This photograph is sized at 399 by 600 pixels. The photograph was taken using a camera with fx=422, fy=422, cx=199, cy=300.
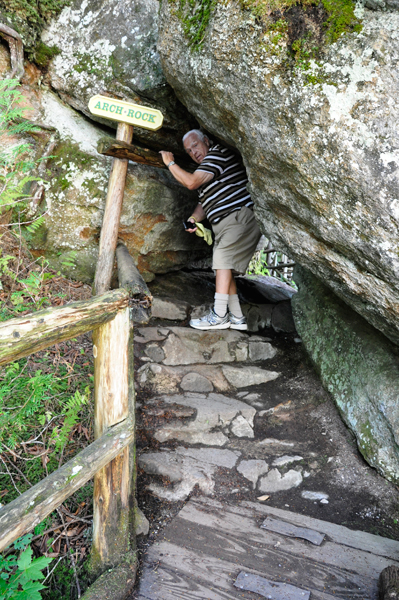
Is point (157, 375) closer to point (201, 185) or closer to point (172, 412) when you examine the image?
point (172, 412)

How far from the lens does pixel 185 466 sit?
3.24 meters

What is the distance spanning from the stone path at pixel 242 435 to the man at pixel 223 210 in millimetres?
360

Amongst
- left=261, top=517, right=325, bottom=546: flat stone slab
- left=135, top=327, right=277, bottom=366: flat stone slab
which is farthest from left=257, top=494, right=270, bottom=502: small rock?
left=135, top=327, right=277, bottom=366: flat stone slab

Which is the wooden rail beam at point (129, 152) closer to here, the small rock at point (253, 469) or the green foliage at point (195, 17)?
the green foliage at point (195, 17)

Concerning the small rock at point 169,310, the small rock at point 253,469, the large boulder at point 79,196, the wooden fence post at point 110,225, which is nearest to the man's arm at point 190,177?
the wooden fence post at point 110,225

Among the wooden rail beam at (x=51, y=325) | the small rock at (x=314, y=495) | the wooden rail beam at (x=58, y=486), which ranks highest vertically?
the wooden rail beam at (x=51, y=325)

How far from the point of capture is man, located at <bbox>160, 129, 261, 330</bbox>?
460 centimetres

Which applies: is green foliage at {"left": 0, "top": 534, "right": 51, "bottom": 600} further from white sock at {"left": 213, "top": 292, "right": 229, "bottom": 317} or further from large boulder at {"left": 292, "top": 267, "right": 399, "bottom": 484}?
white sock at {"left": 213, "top": 292, "right": 229, "bottom": 317}

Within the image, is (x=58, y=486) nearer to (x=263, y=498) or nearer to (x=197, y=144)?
(x=263, y=498)

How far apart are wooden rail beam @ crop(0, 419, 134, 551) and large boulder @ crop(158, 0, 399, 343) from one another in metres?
1.76

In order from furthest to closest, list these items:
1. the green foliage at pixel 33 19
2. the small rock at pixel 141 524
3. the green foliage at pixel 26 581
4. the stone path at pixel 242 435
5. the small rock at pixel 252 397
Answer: the green foliage at pixel 33 19
the small rock at pixel 252 397
the stone path at pixel 242 435
the small rock at pixel 141 524
the green foliage at pixel 26 581

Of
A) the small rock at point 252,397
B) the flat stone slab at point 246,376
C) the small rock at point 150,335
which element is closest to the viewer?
the small rock at point 252,397

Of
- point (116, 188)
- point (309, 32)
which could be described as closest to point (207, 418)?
point (116, 188)

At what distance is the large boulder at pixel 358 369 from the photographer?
3166mm
